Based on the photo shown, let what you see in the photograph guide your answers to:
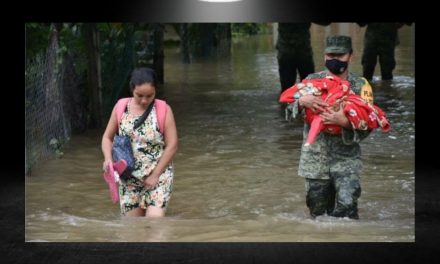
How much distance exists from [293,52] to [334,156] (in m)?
1.03

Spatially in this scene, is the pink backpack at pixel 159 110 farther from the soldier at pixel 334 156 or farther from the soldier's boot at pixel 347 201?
the soldier's boot at pixel 347 201

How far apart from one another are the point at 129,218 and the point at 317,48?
1.29m

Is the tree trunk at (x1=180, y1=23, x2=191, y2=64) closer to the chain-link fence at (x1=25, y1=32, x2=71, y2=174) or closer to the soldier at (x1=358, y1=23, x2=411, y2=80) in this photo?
the chain-link fence at (x1=25, y1=32, x2=71, y2=174)

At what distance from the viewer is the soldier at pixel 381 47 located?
6.19m

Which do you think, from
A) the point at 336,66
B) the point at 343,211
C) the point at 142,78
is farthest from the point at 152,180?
the point at 336,66

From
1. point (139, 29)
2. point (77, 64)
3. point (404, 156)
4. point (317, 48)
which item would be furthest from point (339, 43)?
point (77, 64)

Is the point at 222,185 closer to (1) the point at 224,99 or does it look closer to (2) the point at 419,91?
(1) the point at 224,99

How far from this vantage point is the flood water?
5945 millimetres

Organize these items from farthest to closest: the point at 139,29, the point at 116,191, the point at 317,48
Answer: the point at 139,29 < the point at 317,48 < the point at 116,191

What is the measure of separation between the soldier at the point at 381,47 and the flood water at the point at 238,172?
0.05 m

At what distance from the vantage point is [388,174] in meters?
6.50

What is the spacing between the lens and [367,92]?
572cm

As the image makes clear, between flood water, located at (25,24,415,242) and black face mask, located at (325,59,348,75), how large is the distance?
0.60 feet

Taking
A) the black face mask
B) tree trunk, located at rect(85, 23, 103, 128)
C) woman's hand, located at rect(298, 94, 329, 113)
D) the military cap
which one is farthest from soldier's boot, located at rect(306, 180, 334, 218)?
tree trunk, located at rect(85, 23, 103, 128)
